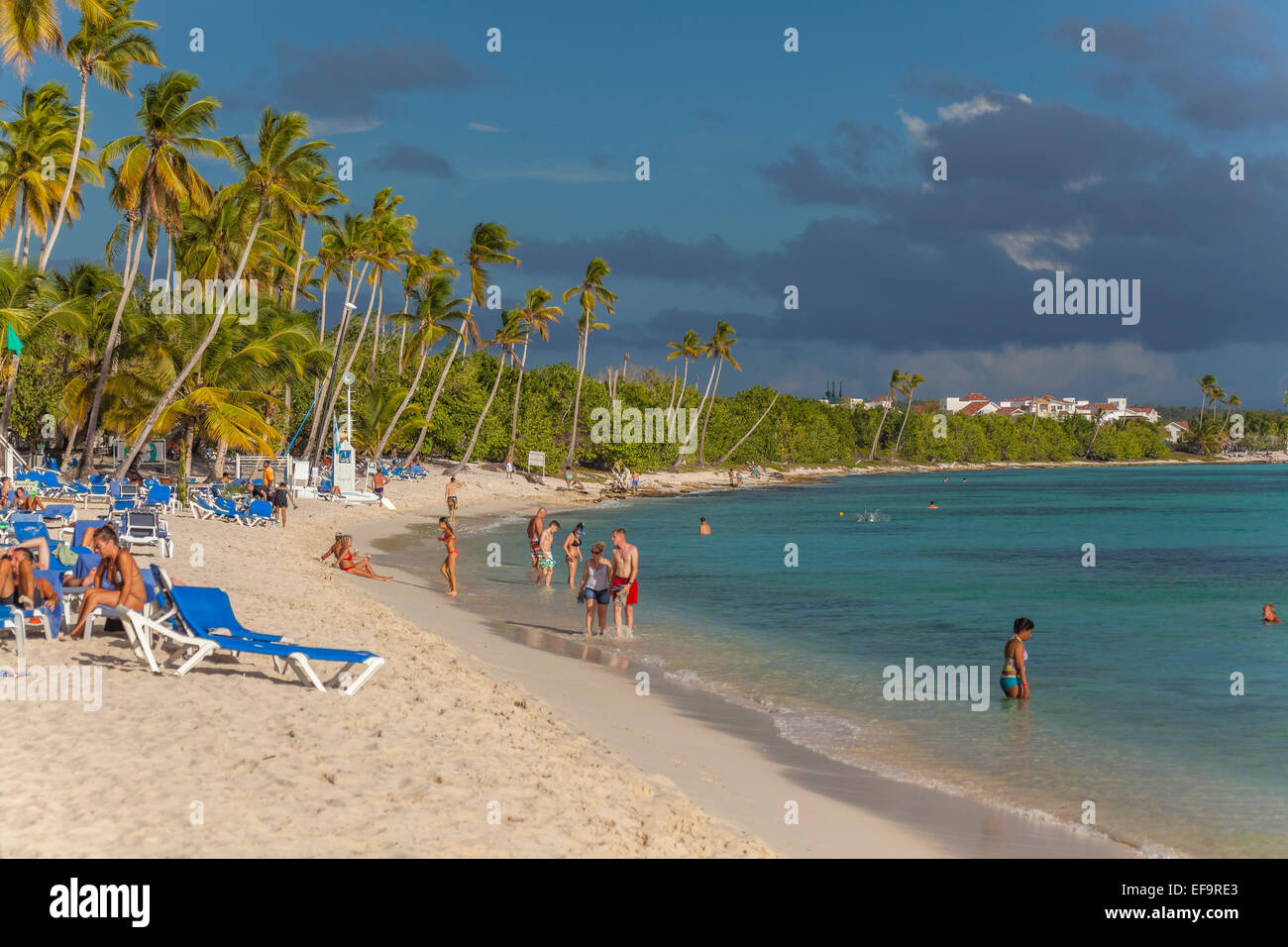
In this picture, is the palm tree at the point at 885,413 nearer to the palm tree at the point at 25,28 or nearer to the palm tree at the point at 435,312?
the palm tree at the point at 435,312

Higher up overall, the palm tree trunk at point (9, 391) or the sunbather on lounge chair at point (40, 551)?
the palm tree trunk at point (9, 391)

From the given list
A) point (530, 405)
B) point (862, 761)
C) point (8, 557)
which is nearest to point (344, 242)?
point (530, 405)

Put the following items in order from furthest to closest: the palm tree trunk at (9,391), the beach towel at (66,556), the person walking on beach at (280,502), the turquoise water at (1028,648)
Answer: the person walking on beach at (280,502), the palm tree trunk at (9,391), the beach towel at (66,556), the turquoise water at (1028,648)

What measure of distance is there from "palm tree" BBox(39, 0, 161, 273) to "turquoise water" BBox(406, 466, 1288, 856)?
16.1 metres

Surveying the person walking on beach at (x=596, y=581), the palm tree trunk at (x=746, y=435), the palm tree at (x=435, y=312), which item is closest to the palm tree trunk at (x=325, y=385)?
the palm tree at (x=435, y=312)

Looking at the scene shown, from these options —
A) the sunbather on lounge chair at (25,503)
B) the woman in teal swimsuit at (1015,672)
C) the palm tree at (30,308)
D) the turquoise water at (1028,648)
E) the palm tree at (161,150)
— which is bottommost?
the turquoise water at (1028,648)

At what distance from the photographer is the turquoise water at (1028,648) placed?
8.62 metres

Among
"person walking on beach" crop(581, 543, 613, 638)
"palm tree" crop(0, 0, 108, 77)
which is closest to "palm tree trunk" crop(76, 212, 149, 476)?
"palm tree" crop(0, 0, 108, 77)

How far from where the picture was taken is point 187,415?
33375mm

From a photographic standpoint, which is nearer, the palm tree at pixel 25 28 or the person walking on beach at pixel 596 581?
the person walking on beach at pixel 596 581

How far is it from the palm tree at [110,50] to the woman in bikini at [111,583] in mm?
21424

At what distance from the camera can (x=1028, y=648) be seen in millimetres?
15812

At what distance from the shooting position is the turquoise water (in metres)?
8.62
